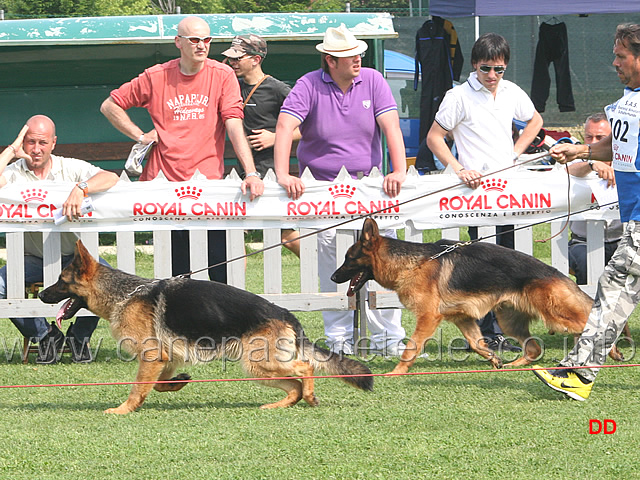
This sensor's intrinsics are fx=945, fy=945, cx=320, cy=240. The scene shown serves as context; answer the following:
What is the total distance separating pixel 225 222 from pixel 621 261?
2997 millimetres

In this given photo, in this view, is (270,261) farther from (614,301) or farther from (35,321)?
(614,301)

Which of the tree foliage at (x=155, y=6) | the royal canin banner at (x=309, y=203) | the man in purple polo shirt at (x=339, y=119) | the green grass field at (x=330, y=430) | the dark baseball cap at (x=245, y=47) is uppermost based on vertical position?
the tree foliage at (x=155, y=6)

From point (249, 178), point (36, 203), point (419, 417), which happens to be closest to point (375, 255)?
point (249, 178)

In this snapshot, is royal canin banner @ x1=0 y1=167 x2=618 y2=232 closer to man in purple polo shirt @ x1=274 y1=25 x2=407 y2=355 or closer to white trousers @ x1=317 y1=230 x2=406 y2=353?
man in purple polo shirt @ x1=274 y1=25 x2=407 y2=355

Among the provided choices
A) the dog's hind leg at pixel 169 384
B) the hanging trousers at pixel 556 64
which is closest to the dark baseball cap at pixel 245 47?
the dog's hind leg at pixel 169 384

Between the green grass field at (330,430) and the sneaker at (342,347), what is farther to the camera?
the sneaker at (342,347)

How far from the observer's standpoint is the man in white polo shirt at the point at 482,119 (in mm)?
6957

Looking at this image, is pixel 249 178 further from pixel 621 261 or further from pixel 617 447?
pixel 617 447

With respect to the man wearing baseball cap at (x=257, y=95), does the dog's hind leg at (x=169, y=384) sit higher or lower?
lower

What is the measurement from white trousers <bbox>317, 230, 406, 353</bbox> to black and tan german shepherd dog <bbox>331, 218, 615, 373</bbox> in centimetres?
72

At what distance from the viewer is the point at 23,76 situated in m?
13.7

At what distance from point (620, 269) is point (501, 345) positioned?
2042 millimetres

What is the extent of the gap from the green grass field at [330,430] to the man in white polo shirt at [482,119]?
4.96 feet

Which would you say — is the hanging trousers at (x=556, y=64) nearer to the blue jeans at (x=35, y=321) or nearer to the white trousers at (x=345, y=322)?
the white trousers at (x=345, y=322)
